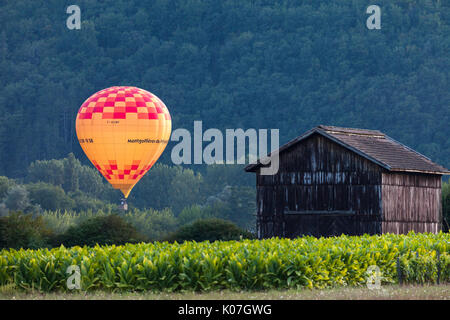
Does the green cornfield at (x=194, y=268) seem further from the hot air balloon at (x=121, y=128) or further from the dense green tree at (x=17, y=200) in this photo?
the dense green tree at (x=17, y=200)

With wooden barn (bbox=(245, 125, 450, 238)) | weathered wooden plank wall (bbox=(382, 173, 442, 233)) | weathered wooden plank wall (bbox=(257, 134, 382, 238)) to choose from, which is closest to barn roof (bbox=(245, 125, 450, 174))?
wooden barn (bbox=(245, 125, 450, 238))

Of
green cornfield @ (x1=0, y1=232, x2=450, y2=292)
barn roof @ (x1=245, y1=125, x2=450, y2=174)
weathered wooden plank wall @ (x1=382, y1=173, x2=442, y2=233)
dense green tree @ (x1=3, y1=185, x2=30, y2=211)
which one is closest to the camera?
green cornfield @ (x1=0, y1=232, x2=450, y2=292)

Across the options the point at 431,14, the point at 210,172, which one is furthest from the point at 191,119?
the point at 431,14

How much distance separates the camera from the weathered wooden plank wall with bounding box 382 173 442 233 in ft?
162

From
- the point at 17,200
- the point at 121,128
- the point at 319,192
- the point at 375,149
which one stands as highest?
the point at 121,128

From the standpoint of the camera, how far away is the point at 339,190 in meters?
49.8

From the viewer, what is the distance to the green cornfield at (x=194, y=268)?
26938 millimetres

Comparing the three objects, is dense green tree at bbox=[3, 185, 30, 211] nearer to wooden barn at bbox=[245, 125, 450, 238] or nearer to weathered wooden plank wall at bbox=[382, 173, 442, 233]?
wooden barn at bbox=[245, 125, 450, 238]

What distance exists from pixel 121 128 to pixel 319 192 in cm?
2048

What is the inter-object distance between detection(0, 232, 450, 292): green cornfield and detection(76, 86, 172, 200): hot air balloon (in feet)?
118

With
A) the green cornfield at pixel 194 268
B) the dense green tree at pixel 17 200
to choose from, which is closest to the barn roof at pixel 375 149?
the green cornfield at pixel 194 268

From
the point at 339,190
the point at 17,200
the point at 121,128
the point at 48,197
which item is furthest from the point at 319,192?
the point at 48,197

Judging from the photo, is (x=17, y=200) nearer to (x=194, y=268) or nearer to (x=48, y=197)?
(x=48, y=197)

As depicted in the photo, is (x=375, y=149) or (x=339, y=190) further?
(x=375, y=149)
